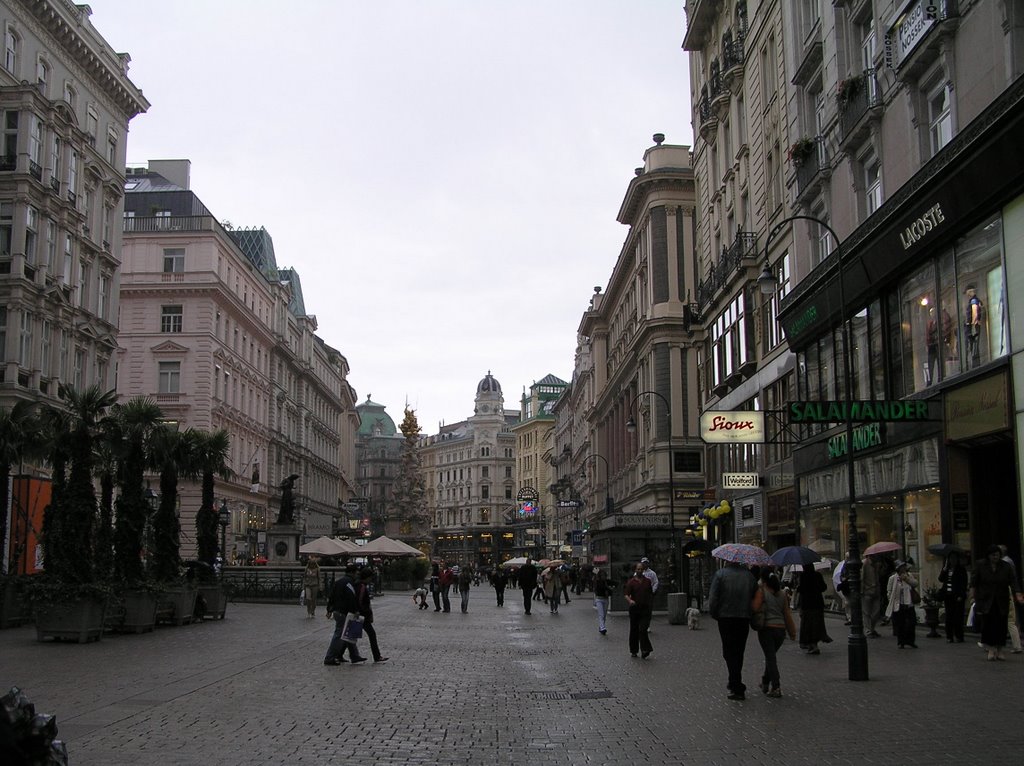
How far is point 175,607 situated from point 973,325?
63.9 feet

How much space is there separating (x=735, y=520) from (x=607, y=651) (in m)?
22.0

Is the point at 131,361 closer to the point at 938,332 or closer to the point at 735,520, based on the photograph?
the point at 735,520

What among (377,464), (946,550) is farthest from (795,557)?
(377,464)

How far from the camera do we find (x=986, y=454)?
21.7m

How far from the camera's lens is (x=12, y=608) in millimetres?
25766

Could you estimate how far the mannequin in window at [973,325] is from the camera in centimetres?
2064

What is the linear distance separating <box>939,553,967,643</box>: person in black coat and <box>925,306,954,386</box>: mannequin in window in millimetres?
4330

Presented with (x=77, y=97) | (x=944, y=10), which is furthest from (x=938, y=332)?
(x=77, y=97)

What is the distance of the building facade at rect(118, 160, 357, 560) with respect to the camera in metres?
65.5

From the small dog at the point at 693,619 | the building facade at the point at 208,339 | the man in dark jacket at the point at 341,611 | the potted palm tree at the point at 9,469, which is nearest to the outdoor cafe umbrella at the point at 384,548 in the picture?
the building facade at the point at 208,339

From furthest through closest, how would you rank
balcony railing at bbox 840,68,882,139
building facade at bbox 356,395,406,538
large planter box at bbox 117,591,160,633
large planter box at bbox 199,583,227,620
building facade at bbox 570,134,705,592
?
building facade at bbox 356,395,406,538 < building facade at bbox 570,134,705,592 < large planter box at bbox 199,583,227,620 < balcony railing at bbox 840,68,882,139 < large planter box at bbox 117,591,160,633

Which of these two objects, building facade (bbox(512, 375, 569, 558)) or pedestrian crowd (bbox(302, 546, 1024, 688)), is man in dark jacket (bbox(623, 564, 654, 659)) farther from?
building facade (bbox(512, 375, 569, 558))

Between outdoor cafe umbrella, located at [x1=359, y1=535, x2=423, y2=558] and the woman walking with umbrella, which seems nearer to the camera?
the woman walking with umbrella

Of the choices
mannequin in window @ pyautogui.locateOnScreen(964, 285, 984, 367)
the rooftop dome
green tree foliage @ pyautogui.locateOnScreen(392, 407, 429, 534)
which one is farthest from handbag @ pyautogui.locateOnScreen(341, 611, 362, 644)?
the rooftop dome
